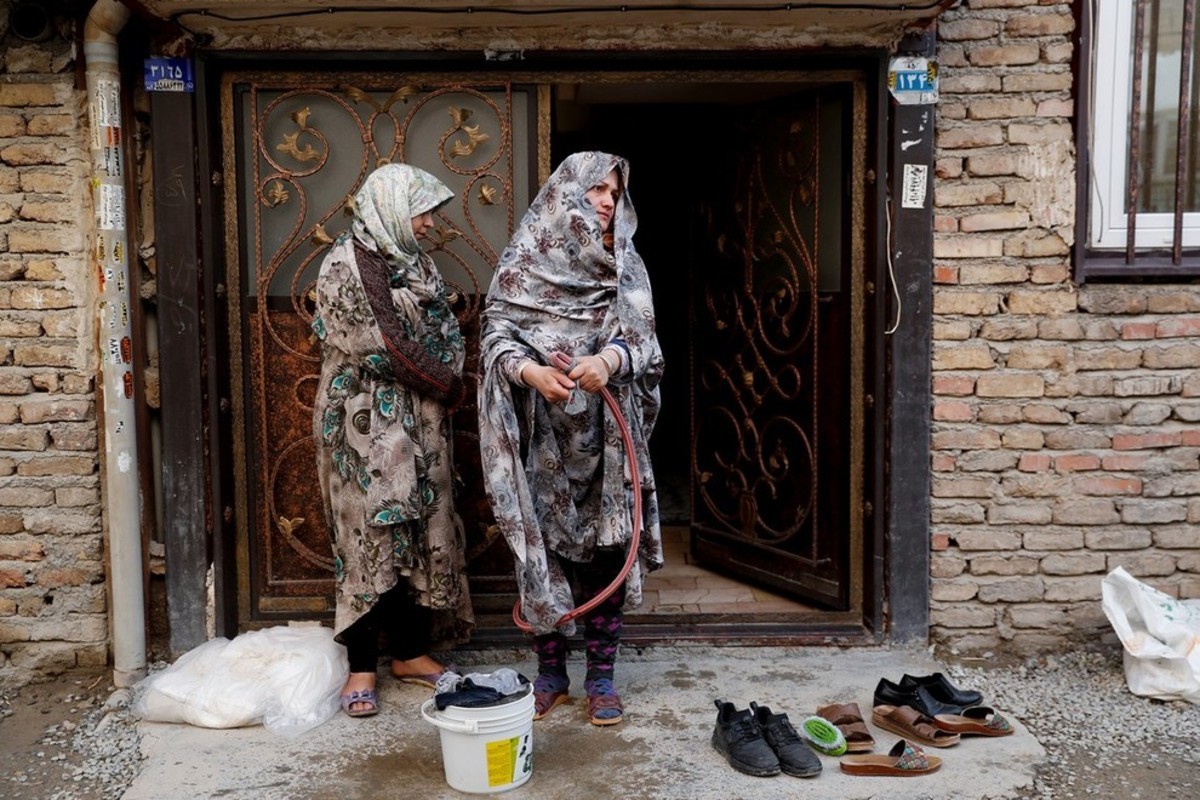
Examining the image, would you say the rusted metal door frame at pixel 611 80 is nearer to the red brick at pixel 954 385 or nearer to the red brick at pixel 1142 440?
the red brick at pixel 954 385

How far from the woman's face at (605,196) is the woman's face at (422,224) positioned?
0.57m

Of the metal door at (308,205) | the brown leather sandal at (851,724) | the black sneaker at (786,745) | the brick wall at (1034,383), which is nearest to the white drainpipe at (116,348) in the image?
the metal door at (308,205)

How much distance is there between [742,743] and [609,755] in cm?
44

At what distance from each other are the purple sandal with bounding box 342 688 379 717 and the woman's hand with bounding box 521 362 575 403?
132 cm

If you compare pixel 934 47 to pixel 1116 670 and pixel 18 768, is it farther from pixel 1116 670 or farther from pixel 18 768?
pixel 18 768

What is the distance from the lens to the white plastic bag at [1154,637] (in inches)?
165

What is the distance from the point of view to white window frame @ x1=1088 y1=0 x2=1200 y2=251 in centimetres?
446

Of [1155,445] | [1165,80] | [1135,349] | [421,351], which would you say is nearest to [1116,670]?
[1155,445]

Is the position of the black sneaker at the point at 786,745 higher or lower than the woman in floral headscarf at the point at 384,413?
lower

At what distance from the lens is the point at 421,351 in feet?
12.8

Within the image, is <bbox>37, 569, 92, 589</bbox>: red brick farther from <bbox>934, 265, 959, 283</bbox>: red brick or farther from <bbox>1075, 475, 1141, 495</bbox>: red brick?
<bbox>1075, 475, 1141, 495</bbox>: red brick

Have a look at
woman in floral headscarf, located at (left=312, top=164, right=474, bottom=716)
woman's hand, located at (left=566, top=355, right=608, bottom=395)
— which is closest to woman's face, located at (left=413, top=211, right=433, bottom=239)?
woman in floral headscarf, located at (left=312, top=164, right=474, bottom=716)

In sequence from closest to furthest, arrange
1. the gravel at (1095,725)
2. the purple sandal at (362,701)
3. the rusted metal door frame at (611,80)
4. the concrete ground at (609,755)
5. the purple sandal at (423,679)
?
1. the concrete ground at (609,755)
2. the gravel at (1095,725)
3. the purple sandal at (362,701)
4. the purple sandal at (423,679)
5. the rusted metal door frame at (611,80)

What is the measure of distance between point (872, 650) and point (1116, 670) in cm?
92
